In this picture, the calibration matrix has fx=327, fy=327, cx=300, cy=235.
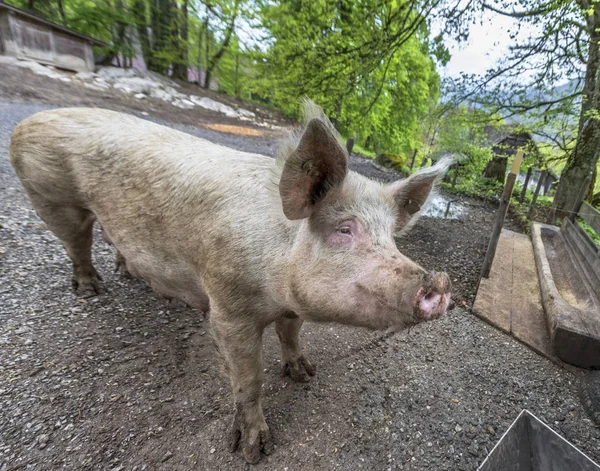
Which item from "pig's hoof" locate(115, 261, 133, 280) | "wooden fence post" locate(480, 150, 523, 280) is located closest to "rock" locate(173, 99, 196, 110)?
"pig's hoof" locate(115, 261, 133, 280)

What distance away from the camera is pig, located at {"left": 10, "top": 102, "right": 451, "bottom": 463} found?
1.57 m

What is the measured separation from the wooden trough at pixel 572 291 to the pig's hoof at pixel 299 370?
97.5 inches

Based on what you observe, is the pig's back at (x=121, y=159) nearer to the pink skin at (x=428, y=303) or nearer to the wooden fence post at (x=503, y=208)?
the pink skin at (x=428, y=303)

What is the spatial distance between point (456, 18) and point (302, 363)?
5926 mm

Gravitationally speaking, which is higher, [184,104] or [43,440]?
[184,104]

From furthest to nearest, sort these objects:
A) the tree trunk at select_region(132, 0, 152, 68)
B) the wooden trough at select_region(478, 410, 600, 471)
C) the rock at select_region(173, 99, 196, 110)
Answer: the tree trunk at select_region(132, 0, 152, 68), the rock at select_region(173, 99, 196, 110), the wooden trough at select_region(478, 410, 600, 471)

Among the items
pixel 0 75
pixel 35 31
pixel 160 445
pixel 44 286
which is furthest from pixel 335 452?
pixel 35 31

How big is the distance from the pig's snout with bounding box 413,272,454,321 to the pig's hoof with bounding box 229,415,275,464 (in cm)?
153

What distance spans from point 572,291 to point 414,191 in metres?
3.82

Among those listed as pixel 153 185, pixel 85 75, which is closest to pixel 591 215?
pixel 153 185

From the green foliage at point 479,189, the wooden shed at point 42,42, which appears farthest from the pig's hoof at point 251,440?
the wooden shed at point 42,42

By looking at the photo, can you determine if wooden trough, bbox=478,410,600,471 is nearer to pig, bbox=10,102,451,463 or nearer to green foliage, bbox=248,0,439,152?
pig, bbox=10,102,451,463

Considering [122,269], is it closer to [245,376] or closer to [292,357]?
[292,357]

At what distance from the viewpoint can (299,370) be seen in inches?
112
